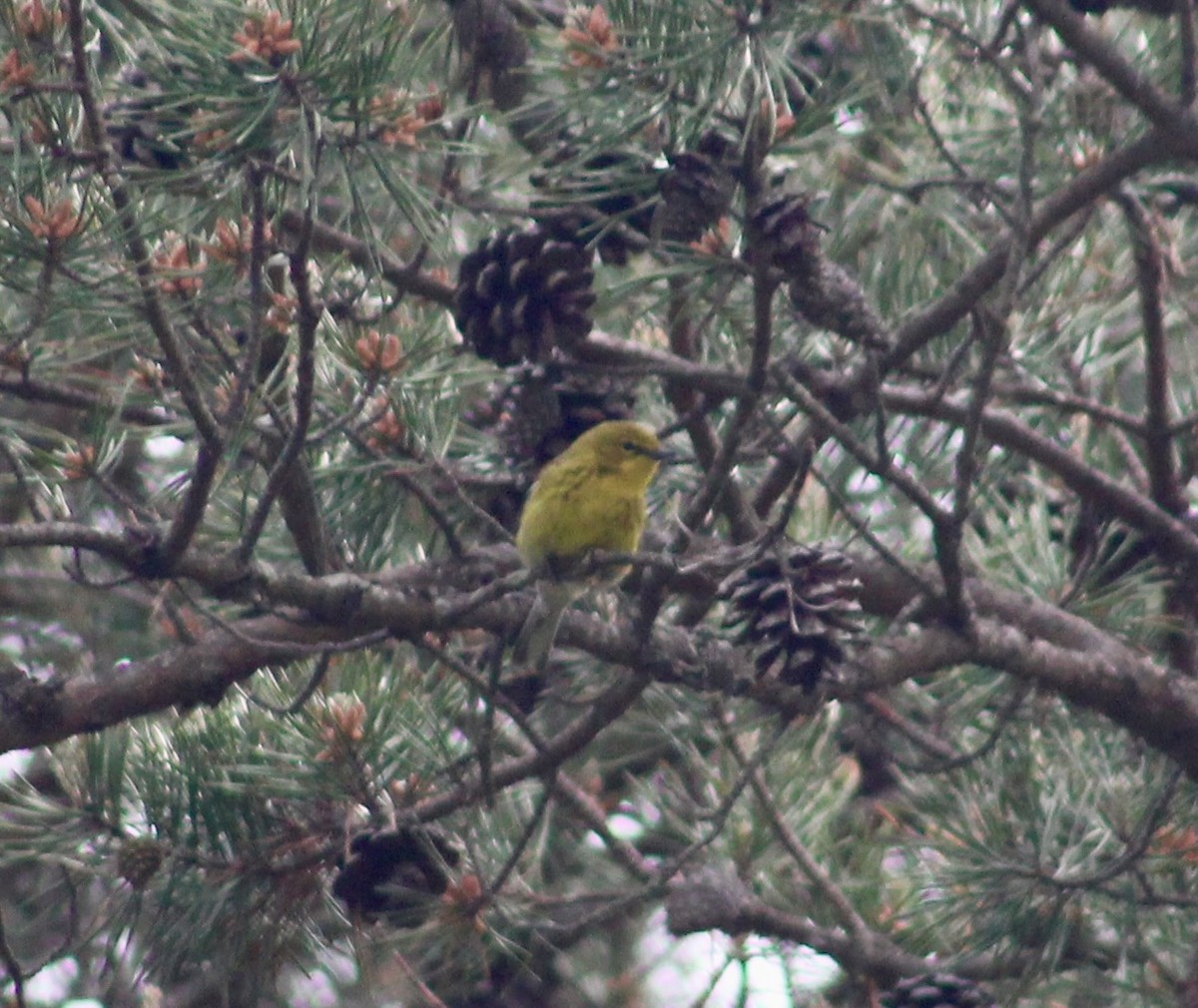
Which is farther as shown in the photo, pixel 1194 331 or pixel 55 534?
pixel 1194 331

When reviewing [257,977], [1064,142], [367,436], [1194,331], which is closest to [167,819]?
[257,977]

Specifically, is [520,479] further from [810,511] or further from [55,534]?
[55,534]

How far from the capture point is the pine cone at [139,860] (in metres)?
2.11

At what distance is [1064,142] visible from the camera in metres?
2.63

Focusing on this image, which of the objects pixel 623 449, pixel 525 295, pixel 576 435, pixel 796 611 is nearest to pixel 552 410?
pixel 576 435

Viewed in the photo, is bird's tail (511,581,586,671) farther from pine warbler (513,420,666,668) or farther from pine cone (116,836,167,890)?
pine cone (116,836,167,890)

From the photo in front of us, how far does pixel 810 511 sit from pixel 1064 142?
30.0 inches

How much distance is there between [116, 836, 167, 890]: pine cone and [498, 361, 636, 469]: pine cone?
31.6 inches

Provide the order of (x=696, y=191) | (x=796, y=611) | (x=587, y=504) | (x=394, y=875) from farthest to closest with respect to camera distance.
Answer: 1. (x=587, y=504)
2. (x=394, y=875)
3. (x=796, y=611)
4. (x=696, y=191)

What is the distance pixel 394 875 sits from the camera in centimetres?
220

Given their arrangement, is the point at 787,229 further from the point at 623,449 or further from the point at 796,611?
the point at 623,449

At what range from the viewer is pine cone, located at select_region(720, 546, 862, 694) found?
77.5 inches

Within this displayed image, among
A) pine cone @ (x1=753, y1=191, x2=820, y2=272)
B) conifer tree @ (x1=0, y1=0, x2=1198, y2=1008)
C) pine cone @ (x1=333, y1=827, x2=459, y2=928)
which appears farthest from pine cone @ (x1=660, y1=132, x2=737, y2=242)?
pine cone @ (x1=333, y1=827, x2=459, y2=928)

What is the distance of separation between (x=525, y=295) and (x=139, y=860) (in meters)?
0.90
